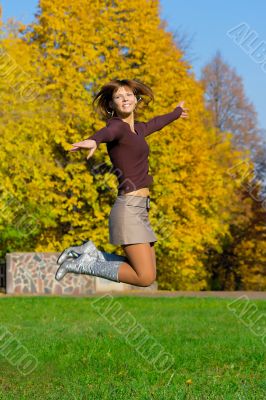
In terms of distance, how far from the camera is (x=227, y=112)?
145 ft

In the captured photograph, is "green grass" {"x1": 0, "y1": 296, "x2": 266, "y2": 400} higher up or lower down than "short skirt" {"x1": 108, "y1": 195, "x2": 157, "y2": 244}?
lower down

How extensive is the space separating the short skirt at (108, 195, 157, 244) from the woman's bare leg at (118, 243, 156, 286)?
0.26 feet

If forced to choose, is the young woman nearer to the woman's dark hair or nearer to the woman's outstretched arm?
the woman's dark hair

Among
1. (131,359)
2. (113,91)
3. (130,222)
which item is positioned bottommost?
(131,359)

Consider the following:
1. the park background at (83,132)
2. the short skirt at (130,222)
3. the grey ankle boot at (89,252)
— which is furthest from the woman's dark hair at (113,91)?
the park background at (83,132)

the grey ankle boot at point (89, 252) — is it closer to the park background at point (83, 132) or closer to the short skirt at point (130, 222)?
→ the short skirt at point (130, 222)

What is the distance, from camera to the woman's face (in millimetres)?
6695

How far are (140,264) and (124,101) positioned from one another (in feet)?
4.59

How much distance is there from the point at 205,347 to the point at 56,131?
16830 mm

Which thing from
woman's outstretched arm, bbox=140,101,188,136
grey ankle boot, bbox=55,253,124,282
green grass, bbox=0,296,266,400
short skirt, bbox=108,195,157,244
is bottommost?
green grass, bbox=0,296,266,400

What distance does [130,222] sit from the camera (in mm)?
6508

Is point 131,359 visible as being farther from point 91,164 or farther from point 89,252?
point 91,164

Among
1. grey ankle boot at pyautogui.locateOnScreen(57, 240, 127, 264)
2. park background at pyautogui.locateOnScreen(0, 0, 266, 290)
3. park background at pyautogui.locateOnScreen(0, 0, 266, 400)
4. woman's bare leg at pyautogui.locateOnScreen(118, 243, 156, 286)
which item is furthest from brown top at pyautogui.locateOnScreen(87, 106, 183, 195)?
park background at pyautogui.locateOnScreen(0, 0, 266, 290)

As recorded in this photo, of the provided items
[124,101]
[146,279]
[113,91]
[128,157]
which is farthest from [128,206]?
[113,91]
